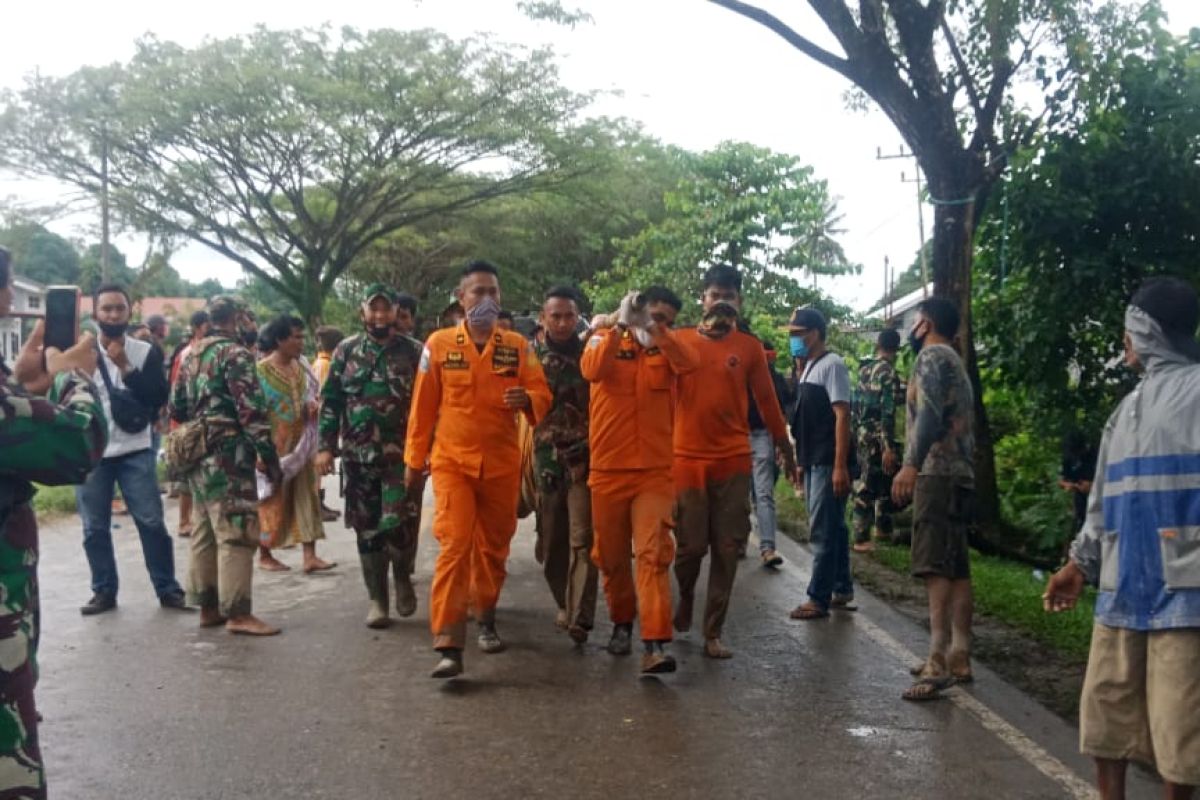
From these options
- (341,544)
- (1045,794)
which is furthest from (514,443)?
(341,544)

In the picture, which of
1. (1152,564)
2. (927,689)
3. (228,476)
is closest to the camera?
(1152,564)

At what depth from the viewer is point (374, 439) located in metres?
7.33

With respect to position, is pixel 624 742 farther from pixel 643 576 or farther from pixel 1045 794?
pixel 1045 794

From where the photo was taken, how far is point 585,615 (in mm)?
6652

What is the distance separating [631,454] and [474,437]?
814mm

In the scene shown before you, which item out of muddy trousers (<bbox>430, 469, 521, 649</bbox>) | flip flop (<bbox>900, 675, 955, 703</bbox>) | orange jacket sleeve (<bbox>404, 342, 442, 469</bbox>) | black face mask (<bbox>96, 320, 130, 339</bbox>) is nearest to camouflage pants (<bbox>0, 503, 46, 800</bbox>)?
muddy trousers (<bbox>430, 469, 521, 649</bbox>)

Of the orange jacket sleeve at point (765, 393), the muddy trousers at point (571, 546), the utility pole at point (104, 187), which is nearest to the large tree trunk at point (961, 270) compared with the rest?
the orange jacket sleeve at point (765, 393)

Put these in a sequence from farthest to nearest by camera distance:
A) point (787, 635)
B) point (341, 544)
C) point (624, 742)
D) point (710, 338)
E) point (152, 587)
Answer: point (341, 544)
point (152, 587)
point (787, 635)
point (710, 338)
point (624, 742)

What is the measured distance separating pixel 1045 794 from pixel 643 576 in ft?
7.41

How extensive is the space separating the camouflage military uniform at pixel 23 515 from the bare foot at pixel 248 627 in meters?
3.78

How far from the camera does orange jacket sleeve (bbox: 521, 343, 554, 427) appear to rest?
6266 mm

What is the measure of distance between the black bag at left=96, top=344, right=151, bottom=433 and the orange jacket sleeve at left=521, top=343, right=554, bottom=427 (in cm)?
264

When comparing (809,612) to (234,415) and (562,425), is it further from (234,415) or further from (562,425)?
(234,415)

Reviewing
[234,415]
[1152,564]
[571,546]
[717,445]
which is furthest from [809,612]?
[1152,564]
